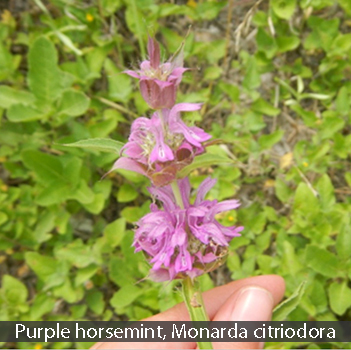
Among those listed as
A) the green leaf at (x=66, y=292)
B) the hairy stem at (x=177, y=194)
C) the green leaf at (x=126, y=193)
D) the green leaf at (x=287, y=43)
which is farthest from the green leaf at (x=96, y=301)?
the green leaf at (x=287, y=43)

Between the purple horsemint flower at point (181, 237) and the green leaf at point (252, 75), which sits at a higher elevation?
the green leaf at point (252, 75)

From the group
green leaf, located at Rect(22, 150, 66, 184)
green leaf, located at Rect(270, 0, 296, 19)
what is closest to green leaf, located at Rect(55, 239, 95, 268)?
green leaf, located at Rect(22, 150, 66, 184)

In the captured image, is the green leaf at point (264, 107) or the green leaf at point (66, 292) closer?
the green leaf at point (66, 292)

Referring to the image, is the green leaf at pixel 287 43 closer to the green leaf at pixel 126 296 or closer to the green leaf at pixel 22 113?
the green leaf at pixel 22 113

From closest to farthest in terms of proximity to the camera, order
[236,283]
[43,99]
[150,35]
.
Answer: [150,35] < [236,283] < [43,99]

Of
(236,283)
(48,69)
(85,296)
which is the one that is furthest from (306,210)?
(48,69)

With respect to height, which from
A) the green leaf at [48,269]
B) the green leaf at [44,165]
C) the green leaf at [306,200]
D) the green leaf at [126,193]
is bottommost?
the green leaf at [48,269]

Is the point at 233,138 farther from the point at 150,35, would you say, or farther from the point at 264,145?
the point at 150,35
